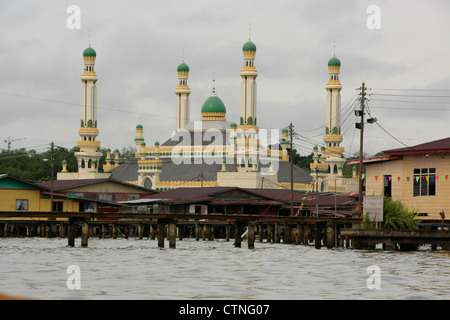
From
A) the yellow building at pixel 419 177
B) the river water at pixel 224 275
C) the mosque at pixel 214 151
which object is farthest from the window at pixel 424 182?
the mosque at pixel 214 151

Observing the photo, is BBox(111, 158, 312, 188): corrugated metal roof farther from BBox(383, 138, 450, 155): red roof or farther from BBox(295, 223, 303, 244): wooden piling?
BBox(383, 138, 450, 155): red roof

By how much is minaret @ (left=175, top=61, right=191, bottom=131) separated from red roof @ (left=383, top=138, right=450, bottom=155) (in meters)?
102

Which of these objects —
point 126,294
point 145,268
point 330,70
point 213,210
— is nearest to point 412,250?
point 145,268

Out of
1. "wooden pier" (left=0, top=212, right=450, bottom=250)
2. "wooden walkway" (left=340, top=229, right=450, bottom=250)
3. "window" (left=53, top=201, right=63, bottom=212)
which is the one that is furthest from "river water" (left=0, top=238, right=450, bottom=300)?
"window" (left=53, top=201, right=63, bottom=212)

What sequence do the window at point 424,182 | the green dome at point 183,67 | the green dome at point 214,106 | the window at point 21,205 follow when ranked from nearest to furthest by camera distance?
the window at point 424,182
the window at point 21,205
the green dome at point 214,106
the green dome at point 183,67

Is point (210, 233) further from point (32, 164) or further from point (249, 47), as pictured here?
point (32, 164)

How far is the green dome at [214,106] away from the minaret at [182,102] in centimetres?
537

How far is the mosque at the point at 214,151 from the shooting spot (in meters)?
133

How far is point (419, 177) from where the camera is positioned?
56219 mm

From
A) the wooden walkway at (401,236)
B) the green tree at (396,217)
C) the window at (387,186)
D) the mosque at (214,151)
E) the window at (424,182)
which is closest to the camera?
the wooden walkway at (401,236)

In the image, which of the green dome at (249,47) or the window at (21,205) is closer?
the window at (21,205)

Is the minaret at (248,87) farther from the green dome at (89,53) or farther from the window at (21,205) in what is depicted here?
the window at (21,205)

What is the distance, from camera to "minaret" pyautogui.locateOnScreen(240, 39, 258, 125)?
442 ft

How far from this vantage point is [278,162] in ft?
461
